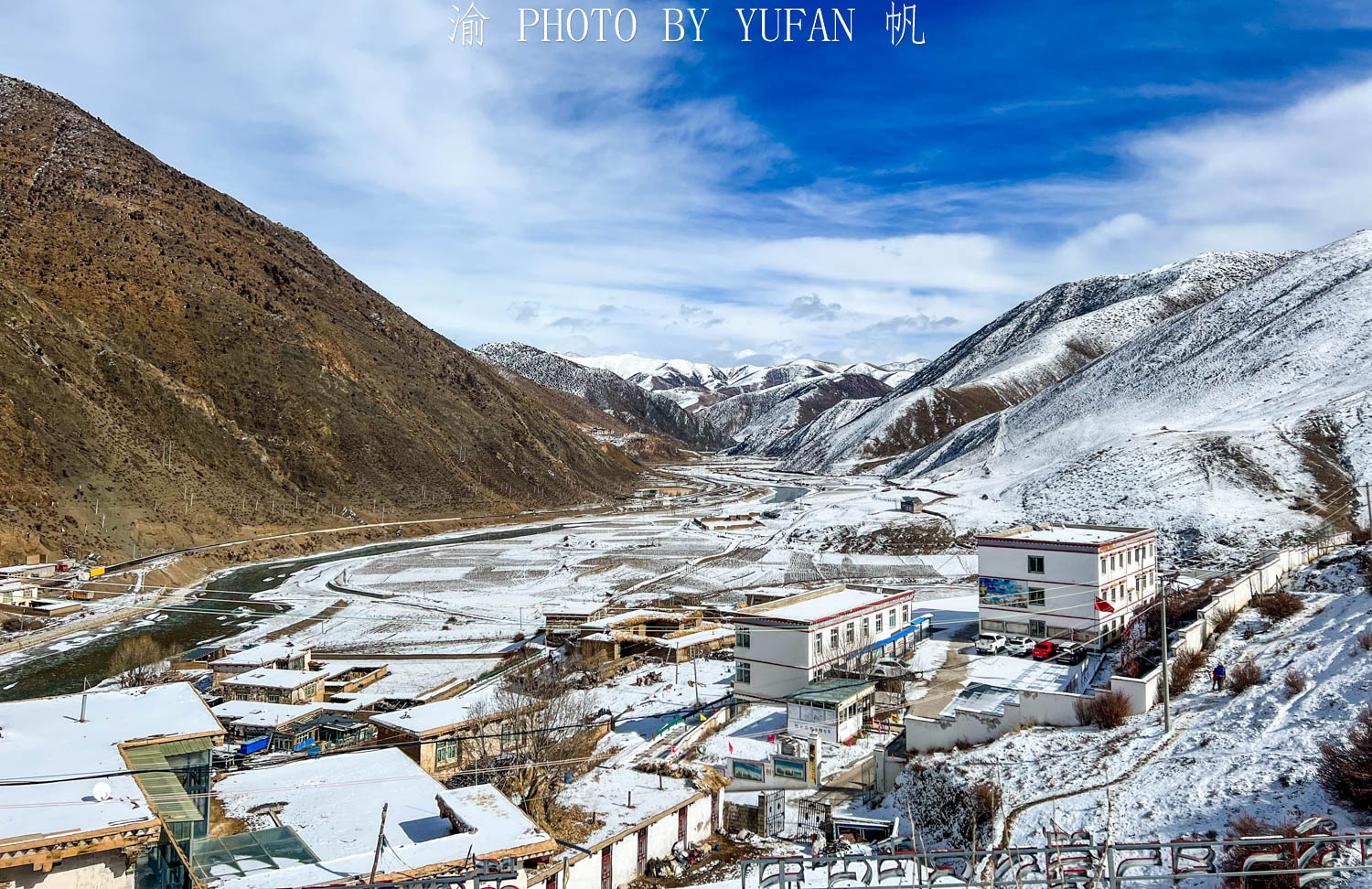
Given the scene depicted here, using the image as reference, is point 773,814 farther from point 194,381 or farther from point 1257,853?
point 194,381

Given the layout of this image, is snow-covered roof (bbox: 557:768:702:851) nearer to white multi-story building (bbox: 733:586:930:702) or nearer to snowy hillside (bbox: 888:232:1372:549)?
white multi-story building (bbox: 733:586:930:702)

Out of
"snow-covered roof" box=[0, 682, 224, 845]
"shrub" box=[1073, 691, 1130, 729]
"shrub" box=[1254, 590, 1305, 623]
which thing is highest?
"snow-covered roof" box=[0, 682, 224, 845]

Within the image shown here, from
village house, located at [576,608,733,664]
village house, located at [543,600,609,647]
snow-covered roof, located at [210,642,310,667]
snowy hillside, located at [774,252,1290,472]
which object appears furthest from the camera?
snowy hillside, located at [774,252,1290,472]

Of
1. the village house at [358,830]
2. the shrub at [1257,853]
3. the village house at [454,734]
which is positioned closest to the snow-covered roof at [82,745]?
the village house at [358,830]

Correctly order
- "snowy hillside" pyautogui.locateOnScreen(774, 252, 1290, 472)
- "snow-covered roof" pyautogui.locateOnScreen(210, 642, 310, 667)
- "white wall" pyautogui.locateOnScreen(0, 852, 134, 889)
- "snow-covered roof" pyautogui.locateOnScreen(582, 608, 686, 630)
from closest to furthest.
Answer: "white wall" pyautogui.locateOnScreen(0, 852, 134, 889) → "snow-covered roof" pyautogui.locateOnScreen(210, 642, 310, 667) → "snow-covered roof" pyautogui.locateOnScreen(582, 608, 686, 630) → "snowy hillside" pyautogui.locateOnScreen(774, 252, 1290, 472)

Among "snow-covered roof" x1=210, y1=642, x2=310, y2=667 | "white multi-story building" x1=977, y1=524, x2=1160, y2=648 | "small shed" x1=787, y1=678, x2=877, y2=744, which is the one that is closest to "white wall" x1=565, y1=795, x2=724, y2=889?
"small shed" x1=787, y1=678, x2=877, y2=744

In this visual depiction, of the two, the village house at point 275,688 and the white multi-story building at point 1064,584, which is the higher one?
the white multi-story building at point 1064,584

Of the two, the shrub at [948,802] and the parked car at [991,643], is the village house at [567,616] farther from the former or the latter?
the shrub at [948,802]

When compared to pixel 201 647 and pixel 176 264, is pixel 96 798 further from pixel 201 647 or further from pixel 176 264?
pixel 176 264
